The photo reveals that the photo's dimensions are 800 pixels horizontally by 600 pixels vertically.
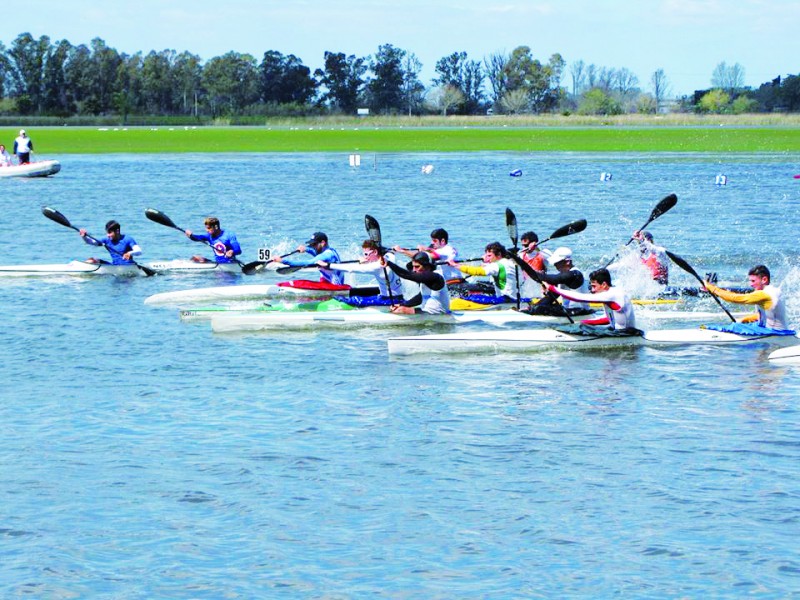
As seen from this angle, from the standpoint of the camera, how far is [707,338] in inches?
781

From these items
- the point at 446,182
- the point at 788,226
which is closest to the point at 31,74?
the point at 446,182

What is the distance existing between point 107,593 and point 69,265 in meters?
18.8

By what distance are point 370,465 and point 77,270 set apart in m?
16.2

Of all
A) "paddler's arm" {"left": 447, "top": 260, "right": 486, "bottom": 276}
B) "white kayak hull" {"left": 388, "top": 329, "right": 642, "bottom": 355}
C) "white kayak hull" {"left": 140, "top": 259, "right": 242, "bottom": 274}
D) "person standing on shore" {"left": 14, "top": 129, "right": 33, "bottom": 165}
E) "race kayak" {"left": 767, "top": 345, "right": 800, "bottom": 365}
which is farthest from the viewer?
"person standing on shore" {"left": 14, "top": 129, "right": 33, "bottom": 165}

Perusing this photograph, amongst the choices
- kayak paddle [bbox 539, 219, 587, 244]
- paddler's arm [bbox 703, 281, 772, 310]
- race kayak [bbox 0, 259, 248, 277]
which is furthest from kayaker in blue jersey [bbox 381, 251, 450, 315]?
race kayak [bbox 0, 259, 248, 277]

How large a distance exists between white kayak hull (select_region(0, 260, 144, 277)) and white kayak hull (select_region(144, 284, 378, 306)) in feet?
12.0

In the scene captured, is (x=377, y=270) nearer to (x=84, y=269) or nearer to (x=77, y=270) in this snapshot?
(x=84, y=269)

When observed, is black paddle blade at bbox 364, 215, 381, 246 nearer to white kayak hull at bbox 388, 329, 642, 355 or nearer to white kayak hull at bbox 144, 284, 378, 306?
white kayak hull at bbox 144, 284, 378, 306

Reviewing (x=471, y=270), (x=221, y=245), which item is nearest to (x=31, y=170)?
(x=221, y=245)

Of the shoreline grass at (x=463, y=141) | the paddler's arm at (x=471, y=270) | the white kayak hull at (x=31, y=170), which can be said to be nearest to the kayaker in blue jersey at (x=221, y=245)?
the paddler's arm at (x=471, y=270)

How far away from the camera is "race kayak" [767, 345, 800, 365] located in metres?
18.6

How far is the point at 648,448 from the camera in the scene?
14.5 metres

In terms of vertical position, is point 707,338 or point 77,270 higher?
point 77,270

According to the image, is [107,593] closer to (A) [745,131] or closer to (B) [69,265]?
(B) [69,265]
